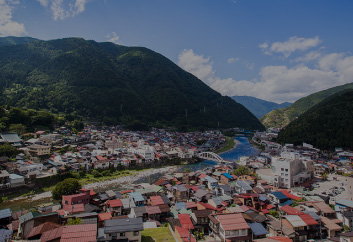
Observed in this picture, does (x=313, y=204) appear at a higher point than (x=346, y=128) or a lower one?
lower

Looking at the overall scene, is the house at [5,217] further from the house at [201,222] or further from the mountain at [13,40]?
the mountain at [13,40]

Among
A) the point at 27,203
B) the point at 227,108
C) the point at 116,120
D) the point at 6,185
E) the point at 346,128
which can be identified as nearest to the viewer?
the point at 27,203

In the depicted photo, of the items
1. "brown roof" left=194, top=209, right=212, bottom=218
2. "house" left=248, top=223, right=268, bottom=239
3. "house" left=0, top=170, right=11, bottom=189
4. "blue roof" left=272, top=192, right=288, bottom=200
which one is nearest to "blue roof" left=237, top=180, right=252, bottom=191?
"blue roof" left=272, top=192, right=288, bottom=200

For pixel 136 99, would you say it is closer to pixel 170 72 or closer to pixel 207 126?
pixel 207 126

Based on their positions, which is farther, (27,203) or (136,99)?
(136,99)

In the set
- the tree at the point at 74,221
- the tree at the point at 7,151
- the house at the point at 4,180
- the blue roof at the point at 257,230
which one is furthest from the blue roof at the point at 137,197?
the tree at the point at 7,151

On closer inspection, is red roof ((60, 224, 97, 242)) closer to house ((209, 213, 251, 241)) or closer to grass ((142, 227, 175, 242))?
grass ((142, 227, 175, 242))

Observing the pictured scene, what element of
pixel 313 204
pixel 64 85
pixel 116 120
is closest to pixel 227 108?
pixel 116 120
